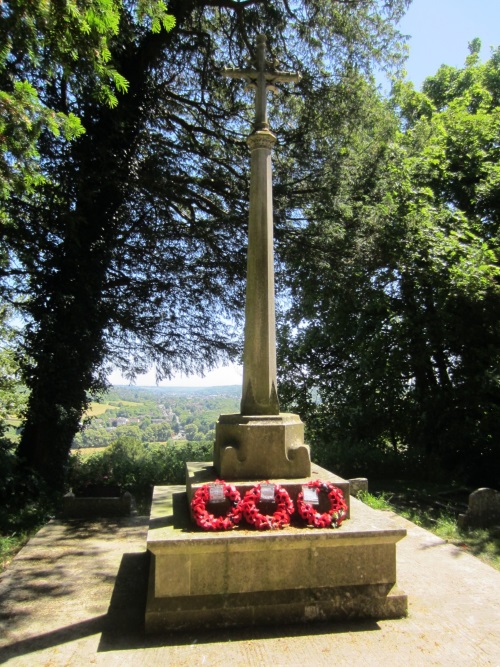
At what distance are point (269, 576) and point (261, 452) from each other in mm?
1097

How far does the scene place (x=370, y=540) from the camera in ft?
12.6

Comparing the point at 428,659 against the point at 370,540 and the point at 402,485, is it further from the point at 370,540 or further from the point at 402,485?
the point at 402,485

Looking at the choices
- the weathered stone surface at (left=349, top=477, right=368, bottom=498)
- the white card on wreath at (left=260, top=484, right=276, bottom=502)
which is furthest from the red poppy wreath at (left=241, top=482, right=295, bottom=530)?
the weathered stone surface at (left=349, top=477, right=368, bottom=498)

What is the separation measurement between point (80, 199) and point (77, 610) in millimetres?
6329

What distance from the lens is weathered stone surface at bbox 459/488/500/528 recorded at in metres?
6.87

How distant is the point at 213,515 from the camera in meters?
3.98

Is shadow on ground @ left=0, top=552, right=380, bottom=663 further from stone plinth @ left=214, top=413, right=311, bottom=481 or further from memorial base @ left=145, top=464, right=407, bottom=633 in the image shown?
stone plinth @ left=214, top=413, right=311, bottom=481

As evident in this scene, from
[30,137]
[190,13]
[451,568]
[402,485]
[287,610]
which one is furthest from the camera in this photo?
[402,485]

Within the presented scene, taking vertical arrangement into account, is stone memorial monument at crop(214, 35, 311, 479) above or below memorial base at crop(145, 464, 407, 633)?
above

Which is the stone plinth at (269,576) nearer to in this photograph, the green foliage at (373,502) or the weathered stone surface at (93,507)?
the green foliage at (373,502)

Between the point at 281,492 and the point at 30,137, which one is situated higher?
the point at 30,137

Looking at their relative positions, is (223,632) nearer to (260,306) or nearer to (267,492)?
(267,492)

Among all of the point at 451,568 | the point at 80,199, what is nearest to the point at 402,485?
the point at 451,568

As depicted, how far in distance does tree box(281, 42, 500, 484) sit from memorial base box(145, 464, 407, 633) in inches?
266
